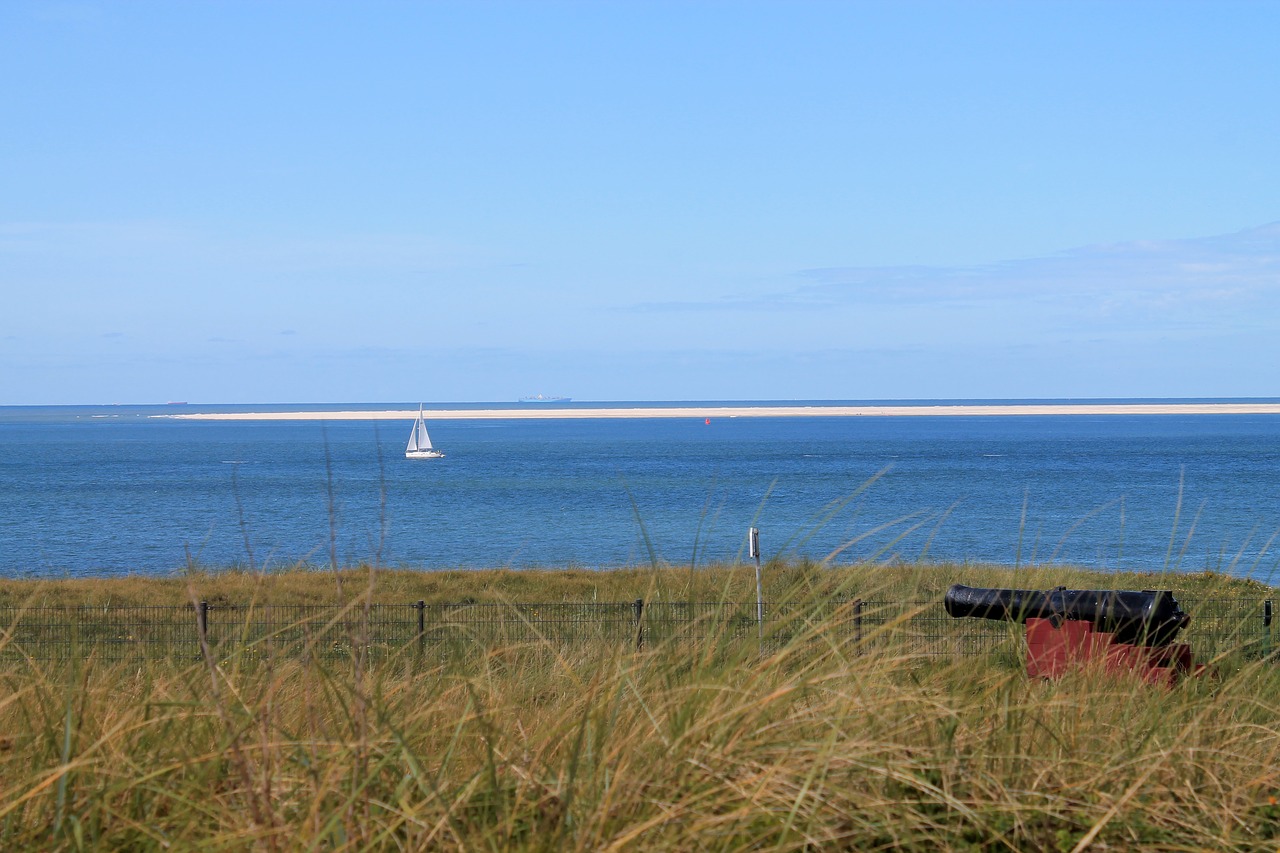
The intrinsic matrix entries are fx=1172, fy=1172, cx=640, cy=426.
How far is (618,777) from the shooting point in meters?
2.89

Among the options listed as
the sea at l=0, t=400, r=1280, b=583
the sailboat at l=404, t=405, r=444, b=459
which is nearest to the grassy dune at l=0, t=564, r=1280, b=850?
the sea at l=0, t=400, r=1280, b=583

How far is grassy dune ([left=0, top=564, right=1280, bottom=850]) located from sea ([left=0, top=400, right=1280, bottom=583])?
487 millimetres

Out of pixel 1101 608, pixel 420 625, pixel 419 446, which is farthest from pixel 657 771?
pixel 419 446

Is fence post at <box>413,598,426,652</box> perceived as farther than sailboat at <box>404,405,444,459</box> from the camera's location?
No

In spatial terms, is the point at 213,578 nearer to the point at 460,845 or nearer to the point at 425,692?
the point at 425,692

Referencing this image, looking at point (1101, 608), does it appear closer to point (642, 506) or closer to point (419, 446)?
point (642, 506)

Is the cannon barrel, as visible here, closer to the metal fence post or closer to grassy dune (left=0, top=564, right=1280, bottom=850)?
grassy dune (left=0, top=564, right=1280, bottom=850)

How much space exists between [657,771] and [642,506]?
191ft

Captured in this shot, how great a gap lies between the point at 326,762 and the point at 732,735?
1.11 m

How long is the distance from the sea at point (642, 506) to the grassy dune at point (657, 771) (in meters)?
0.49

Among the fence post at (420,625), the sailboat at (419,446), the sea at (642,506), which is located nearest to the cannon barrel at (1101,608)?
the sea at (642,506)

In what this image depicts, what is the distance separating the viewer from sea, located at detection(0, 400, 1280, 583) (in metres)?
26.7

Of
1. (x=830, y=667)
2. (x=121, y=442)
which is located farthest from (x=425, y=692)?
(x=121, y=442)

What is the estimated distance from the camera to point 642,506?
2410 inches
